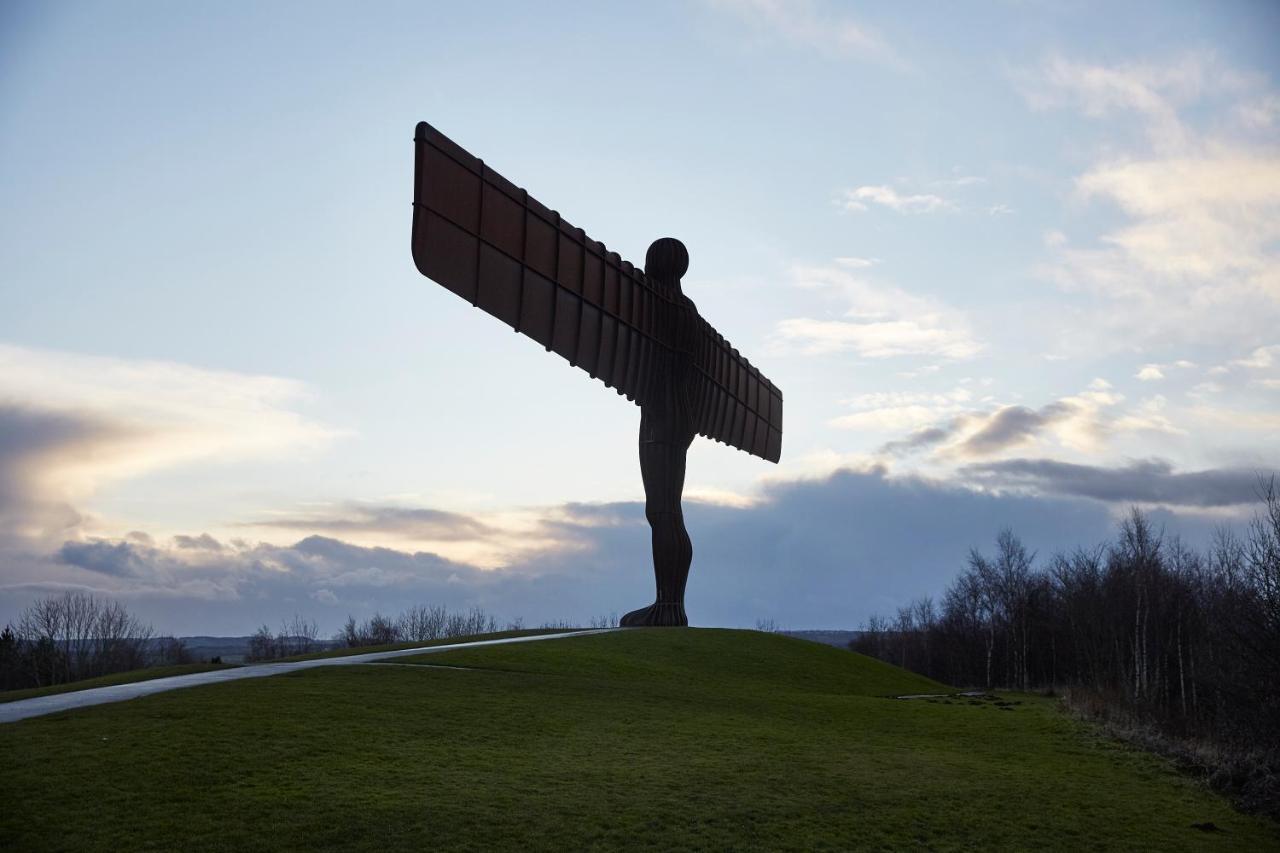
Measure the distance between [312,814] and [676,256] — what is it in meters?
24.0

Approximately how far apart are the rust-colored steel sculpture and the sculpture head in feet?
0.10

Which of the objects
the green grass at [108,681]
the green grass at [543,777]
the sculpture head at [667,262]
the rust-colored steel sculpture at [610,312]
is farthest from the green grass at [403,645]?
the sculpture head at [667,262]

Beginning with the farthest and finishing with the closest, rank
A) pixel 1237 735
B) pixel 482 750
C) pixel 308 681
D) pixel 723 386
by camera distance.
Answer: pixel 723 386 → pixel 1237 735 → pixel 308 681 → pixel 482 750

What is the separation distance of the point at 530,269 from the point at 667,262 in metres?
8.08

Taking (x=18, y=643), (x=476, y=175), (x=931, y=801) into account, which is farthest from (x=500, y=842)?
(x=18, y=643)

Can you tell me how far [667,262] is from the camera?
32375 millimetres

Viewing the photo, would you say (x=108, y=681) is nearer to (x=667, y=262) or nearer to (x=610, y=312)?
(x=610, y=312)

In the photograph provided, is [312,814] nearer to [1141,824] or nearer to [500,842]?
[500,842]

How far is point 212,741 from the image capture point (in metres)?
13.2

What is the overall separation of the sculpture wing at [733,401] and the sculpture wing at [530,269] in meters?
2.65

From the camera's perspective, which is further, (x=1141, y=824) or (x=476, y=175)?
(x=476, y=175)

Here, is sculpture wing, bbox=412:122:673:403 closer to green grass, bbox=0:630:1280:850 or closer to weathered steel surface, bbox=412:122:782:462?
weathered steel surface, bbox=412:122:782:462

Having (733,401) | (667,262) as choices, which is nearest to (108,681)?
(667,262)

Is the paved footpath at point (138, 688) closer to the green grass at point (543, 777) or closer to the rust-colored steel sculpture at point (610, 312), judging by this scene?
the green grass at point (543, 777)
